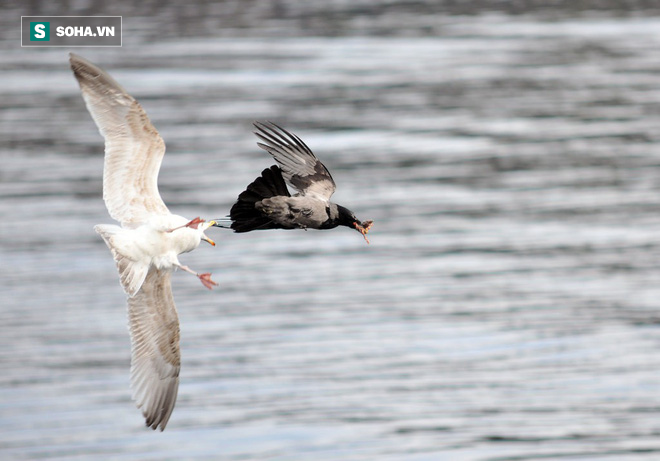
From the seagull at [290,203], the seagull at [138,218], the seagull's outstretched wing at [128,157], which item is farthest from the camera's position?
the seagull's outstretched wing at [128,157]

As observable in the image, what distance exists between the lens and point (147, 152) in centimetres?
1026

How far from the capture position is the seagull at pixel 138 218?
984 centimetres

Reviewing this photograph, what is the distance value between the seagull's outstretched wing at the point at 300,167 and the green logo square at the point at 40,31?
3966 cm

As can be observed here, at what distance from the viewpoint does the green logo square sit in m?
49.5

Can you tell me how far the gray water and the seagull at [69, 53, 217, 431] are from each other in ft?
35.6

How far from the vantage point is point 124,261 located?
32.6 ft

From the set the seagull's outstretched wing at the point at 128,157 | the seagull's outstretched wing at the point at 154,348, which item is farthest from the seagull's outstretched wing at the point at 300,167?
the seagull's outstretched wing at the point at 154,348

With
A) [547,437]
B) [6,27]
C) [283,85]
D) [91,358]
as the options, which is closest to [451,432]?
[547,437]

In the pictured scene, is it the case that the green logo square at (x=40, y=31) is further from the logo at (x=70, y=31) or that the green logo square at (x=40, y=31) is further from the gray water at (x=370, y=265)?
the gray water at (x=370, y=265)

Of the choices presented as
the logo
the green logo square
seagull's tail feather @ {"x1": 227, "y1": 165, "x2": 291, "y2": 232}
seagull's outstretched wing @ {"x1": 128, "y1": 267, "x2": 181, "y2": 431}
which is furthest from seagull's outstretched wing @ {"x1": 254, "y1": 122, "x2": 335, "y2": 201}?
the green logo square

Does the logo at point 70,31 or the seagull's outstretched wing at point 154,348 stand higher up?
the logo at point 70,31

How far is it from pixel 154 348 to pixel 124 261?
5.31 feet

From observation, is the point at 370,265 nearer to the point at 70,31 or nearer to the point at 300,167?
the point at 300,167

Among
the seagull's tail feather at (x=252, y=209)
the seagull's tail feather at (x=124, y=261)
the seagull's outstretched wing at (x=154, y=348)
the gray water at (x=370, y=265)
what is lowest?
the gray water at (x=370, y=265)
